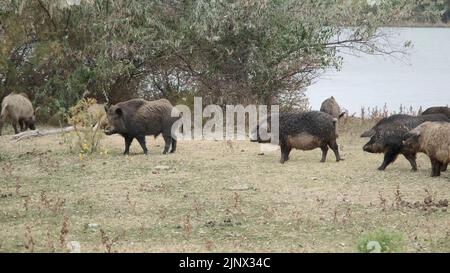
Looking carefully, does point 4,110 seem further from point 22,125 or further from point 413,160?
point 413,160

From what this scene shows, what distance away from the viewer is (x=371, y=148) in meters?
12.3

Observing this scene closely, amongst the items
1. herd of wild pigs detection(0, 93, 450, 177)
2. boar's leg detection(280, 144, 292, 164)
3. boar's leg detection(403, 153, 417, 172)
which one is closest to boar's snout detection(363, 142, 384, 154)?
herd of wild pigs detection(0, 93, 450, 177)

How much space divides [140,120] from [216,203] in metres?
4.30

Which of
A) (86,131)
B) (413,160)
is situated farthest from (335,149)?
(86,131)

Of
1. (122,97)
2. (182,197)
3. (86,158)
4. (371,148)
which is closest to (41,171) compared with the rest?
(86,158)

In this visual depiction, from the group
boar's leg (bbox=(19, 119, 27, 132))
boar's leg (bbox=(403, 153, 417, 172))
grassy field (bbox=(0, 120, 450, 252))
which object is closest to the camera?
grassy field (bbox=(0, 120, 450, 252))

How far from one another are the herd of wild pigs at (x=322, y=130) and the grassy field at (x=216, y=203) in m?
0.28

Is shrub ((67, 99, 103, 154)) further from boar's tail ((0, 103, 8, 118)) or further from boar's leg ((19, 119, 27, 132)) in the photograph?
boar's leg ((19, 119, 27, 132))

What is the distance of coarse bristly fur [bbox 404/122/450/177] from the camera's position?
36.1 feet

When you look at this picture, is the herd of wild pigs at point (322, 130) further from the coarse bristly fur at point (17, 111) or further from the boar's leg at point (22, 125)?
the boar's leg at point (22, 125)

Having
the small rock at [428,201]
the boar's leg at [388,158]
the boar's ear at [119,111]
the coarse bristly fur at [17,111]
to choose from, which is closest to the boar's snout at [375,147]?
the boar's leg at [388,158]

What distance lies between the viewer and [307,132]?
40.8 feet

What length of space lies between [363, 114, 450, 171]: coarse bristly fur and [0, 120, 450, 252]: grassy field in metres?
0.22

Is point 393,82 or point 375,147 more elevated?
point 393,82
